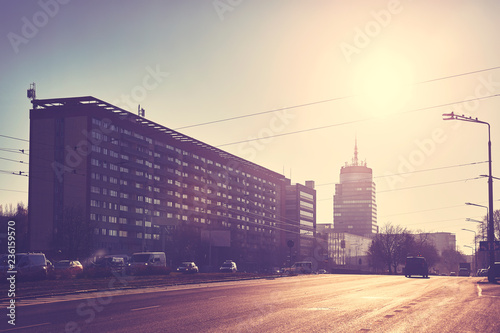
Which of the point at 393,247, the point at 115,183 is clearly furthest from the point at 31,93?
the point at 393,247

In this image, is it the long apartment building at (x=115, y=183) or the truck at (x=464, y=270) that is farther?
the truck at (x=464, y=270)

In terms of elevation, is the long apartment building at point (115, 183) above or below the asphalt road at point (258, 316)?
above

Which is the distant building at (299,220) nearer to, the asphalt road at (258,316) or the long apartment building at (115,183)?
the long apartment building at (115,183)

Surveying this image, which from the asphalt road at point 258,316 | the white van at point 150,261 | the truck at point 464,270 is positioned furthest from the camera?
the truck at point 464,270

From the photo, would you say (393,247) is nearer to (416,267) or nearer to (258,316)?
(416,267)

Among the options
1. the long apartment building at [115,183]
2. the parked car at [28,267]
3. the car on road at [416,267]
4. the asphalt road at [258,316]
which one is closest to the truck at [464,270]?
the long apartment building at [115,183]

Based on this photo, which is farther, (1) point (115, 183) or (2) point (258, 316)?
(1) point (115, 183)

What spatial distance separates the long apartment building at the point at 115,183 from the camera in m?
98.2

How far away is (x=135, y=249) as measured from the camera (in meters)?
114

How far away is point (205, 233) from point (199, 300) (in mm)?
89948

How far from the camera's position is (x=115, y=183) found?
359 feet

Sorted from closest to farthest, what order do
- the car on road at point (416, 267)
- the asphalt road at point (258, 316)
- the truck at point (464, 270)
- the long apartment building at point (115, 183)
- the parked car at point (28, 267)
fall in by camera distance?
1. the asphalt road at point (258, 316)
2. the parked car at point (28, 267)
3. the car on road at point (416, 267)
4. the long apartment building at point (115, 183)
5. the truck at point (464, 270)

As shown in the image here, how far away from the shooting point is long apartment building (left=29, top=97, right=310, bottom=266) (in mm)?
98250

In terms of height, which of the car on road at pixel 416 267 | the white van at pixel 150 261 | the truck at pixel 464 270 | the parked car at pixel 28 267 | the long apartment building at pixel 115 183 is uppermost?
the long apartment building at pixel 115 183
